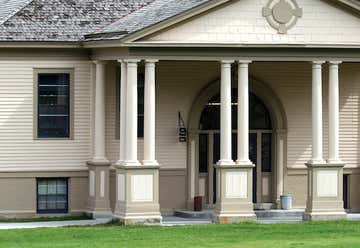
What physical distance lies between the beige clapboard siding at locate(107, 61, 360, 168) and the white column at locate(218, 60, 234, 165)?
2.60 meters

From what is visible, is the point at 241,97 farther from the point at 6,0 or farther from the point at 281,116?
the point at 6,0

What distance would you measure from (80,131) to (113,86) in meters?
1.49

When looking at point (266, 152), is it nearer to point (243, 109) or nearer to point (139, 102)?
point (243, 109)

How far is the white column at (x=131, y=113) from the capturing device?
130 feet

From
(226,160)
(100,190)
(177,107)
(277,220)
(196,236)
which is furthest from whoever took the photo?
(177,107)

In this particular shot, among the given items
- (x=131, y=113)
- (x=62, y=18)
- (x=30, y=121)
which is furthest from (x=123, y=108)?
(x=62, y=18)

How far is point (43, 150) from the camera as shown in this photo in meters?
42.0

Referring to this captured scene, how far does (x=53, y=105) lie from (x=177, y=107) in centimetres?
334

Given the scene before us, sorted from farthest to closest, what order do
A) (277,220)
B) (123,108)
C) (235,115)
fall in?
(235,115) < (277,220) < (123,108)

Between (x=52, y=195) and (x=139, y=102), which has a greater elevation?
(x=139, y=102)

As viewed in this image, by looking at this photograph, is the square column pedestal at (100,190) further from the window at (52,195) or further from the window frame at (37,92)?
the window frame at (37,92)

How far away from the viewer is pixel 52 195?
139 feet

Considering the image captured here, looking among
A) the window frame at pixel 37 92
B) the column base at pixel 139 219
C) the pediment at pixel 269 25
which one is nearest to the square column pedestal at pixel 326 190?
the pediment at pixel 269 25

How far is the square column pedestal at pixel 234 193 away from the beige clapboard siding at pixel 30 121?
416cm
